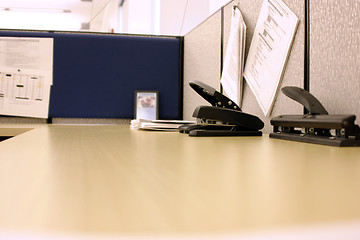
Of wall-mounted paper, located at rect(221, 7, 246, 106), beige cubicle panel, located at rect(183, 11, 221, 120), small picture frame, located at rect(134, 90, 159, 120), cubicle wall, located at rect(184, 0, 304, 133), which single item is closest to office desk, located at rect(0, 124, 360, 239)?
cubicle wall, located at rect(184, 0, 304, 133)

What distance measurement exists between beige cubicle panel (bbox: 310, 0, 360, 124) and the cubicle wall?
56mm

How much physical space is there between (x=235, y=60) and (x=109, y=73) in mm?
761

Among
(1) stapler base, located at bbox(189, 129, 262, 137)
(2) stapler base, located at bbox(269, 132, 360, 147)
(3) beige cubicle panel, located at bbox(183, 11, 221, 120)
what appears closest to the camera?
(2) stapler base, located at bbox(269, 132, 360, 147)

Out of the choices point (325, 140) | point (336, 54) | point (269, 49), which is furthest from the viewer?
point (269, 49)

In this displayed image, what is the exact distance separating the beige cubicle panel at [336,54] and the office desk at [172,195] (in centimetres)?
36

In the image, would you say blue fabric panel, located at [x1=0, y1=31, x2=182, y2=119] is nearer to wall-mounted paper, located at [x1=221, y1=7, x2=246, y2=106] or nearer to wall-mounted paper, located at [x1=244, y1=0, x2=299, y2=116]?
wall-mounted paper, located at [x1=221, y1=7, x2=246, y2=106]

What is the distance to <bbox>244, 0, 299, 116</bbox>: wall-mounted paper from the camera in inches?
36.8

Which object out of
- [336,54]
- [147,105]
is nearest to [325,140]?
[336,54]

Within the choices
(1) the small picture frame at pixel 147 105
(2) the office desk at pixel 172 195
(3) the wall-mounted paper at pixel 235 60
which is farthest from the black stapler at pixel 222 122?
(1) the small picture frame at pixel 147 105

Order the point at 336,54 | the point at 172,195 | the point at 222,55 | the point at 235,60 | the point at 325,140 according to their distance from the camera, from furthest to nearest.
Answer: the point at 222,55 < the point at 235,60 < the point at 336,54 < the point at 325,140 < the point at 172,195

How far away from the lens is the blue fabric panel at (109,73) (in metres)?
1.69

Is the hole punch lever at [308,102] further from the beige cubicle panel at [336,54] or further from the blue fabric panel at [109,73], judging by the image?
the blue fabric panel at [109,73]

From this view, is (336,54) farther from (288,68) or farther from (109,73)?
(109,73)

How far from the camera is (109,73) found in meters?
1.73
